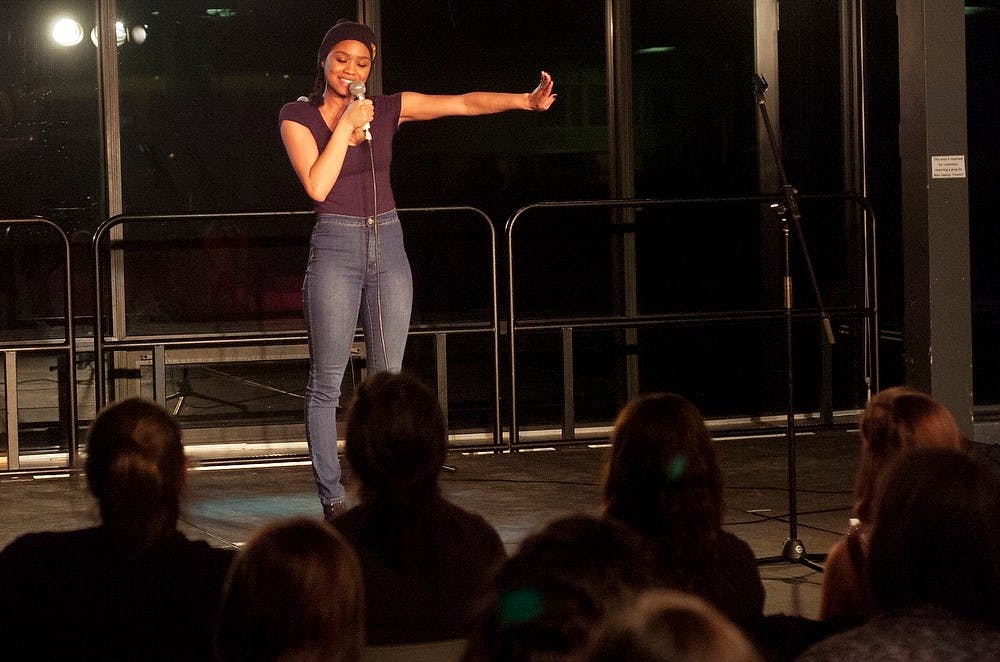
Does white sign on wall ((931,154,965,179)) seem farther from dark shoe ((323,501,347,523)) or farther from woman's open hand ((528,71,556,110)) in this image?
dark shoe ((323,501,347,523))

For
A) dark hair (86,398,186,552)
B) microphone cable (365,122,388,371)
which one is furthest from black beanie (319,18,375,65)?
dark hair (86,398,186,552)

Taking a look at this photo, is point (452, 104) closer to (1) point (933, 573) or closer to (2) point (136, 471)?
(2) point (136, 471)

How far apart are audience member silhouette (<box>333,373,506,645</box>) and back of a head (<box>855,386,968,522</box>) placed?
0.84 meters

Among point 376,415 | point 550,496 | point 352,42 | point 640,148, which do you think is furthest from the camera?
point 640,148

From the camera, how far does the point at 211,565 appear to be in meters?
2.07

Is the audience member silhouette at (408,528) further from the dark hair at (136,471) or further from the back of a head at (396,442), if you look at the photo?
the dark hair at (136,471)

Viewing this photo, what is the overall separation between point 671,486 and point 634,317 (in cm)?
505

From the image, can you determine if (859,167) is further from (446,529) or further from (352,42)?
(446,529)

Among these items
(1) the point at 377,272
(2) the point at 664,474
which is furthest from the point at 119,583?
(1) the point at 377,272

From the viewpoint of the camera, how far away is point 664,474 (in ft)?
7.34

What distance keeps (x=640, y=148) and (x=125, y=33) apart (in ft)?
9.43

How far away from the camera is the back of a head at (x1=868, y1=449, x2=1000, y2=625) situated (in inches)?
67.7

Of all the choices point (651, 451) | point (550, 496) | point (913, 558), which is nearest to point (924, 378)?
point (550, 496)

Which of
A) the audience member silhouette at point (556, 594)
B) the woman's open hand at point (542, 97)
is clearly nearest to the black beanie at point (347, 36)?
the woman's open hand at point (542, 97)
